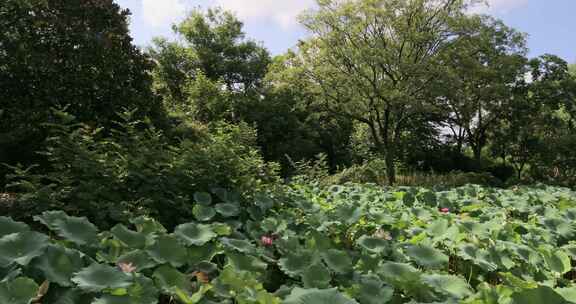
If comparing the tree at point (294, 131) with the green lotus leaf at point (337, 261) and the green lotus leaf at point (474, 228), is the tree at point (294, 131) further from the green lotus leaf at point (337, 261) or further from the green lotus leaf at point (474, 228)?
the green lotus leaf at point (337, 261)

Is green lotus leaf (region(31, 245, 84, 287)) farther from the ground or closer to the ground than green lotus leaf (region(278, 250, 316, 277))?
farther from the ground

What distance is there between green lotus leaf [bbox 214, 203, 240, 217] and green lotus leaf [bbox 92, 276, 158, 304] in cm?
135

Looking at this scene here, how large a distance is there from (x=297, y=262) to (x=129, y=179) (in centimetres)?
220

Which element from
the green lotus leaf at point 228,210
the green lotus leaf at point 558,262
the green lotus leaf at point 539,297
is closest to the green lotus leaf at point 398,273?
the green lotus leaf at point 539,297

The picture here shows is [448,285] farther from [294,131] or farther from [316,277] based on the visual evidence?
[294,131]

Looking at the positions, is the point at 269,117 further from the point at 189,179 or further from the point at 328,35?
the point at 189,179

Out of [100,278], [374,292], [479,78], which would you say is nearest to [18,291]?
[100,278]

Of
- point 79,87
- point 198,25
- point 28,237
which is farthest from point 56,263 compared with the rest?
point 198,25

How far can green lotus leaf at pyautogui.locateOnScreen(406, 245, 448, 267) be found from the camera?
2291mm

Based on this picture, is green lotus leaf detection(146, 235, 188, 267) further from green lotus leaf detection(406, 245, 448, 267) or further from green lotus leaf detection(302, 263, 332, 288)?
green lotus leaf detection(406, 245, 448, 267)

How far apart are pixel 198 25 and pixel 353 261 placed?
22.0 meters

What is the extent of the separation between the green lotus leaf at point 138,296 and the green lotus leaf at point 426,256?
137cm

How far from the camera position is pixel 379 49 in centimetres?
1152

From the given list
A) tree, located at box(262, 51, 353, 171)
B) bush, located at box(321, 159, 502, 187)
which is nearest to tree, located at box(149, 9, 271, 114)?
tree, located at box(262, 51, 353, 171)
